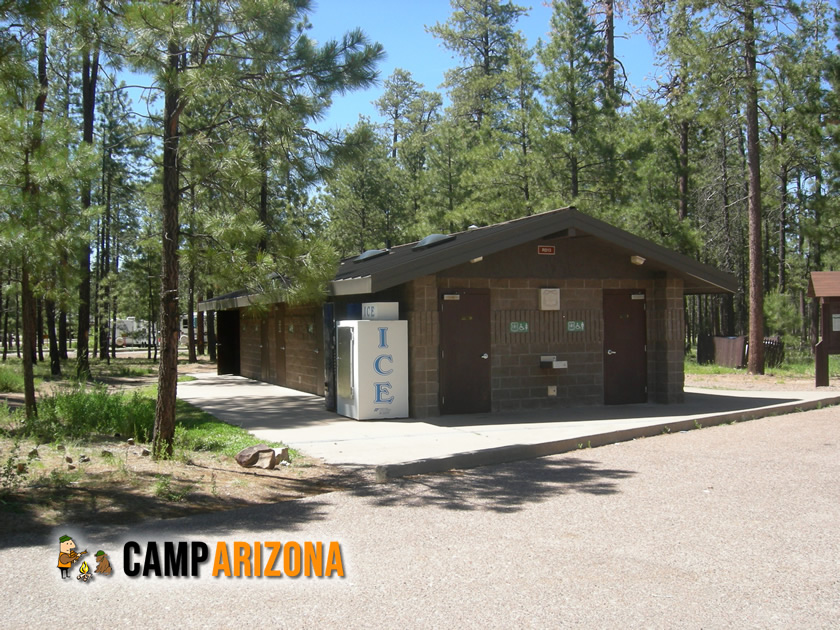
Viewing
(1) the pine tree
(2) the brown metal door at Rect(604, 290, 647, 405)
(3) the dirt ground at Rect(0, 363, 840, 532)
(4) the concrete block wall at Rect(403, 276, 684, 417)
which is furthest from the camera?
(2) the brown metal door at Rect(604, 290, 647, 405)

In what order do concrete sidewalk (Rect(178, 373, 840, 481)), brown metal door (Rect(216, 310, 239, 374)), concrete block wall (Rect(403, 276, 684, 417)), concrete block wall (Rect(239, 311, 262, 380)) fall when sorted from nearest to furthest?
1. concrete sidewalk (Rect(178, 373, 840, 481))
2. concrete block wall (Rect(403, 276, 684, 417))
3. concrete block wall (Rect(239, 311, 262, 380))
4. brown metal door (Rect(216, 310, 239, 374))

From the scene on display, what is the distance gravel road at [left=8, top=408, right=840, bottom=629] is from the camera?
4449 millimetres

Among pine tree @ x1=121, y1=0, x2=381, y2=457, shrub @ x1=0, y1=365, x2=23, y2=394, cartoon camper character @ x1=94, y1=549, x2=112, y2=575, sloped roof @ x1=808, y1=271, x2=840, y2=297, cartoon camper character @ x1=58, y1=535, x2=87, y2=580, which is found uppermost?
pine tree @ x1=121, y1=0, x2=381, y2=457

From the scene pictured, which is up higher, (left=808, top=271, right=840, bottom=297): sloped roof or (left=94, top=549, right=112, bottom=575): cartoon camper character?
(left=808, top=271, right=840, bottom=297): sloped roof

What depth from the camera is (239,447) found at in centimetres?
998

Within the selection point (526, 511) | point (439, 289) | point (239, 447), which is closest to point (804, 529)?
point (526, 511)

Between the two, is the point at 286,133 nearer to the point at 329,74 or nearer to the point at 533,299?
the point at 329,74

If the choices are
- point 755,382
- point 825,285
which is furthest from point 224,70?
point 755,382

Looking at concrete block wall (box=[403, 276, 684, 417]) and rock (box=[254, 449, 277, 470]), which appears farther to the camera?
concrete block wall (box=[403, 276, 684, 417])

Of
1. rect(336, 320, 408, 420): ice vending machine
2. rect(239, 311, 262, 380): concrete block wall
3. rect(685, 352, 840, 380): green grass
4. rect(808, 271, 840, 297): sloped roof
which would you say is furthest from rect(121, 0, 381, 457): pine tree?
rect(685, 352, 840, 380): green grass

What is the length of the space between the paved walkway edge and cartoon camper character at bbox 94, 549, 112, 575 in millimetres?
3382

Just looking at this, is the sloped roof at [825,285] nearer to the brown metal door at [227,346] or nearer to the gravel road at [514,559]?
the gravel road at [514,559]

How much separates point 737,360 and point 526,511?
809 inches

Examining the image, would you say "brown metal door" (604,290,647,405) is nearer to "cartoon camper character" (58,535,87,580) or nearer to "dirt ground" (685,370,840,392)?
"dirt ground" (685,370,840,392)
